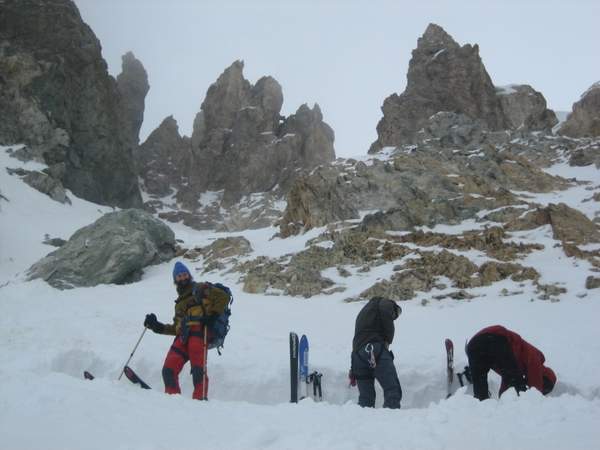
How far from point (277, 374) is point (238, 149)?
3796 inches

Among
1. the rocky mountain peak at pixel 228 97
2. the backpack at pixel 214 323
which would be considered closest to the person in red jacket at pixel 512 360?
the backpack at pixel 214 323

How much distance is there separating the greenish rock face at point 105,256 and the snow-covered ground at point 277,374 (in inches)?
38.2

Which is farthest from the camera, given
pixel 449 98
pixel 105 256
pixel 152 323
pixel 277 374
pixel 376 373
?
pixel 449 98

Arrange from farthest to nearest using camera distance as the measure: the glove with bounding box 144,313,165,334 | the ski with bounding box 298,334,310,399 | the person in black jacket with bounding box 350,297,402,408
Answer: the ski with bounding box 298,334,310,399
the glove with bounding box 144,313,165,334
the person in black jacket with bounding box 350,297,402,408

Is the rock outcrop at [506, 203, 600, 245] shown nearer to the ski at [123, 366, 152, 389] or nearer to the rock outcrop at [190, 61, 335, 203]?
the ski at [123, 366, 152, 389]

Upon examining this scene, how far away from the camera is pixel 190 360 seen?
281 inches

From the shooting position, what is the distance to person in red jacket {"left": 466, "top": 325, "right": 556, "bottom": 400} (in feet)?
20.0

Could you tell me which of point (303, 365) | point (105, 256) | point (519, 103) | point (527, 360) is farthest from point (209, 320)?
point (519, 103)

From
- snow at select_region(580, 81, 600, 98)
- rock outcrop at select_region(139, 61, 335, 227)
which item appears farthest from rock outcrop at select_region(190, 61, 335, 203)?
snow at select_region(580, 81, 600, 98)

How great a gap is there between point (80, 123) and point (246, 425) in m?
72.0

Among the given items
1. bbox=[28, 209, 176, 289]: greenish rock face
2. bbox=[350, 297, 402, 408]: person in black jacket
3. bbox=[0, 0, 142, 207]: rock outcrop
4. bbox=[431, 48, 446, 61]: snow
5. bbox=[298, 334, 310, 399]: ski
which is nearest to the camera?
bbox=[350, 297, 402, 408]: person in black jacket

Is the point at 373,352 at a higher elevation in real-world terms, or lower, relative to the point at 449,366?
higher

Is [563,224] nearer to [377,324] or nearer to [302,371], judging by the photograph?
[302,371]

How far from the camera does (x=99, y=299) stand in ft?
58.0
